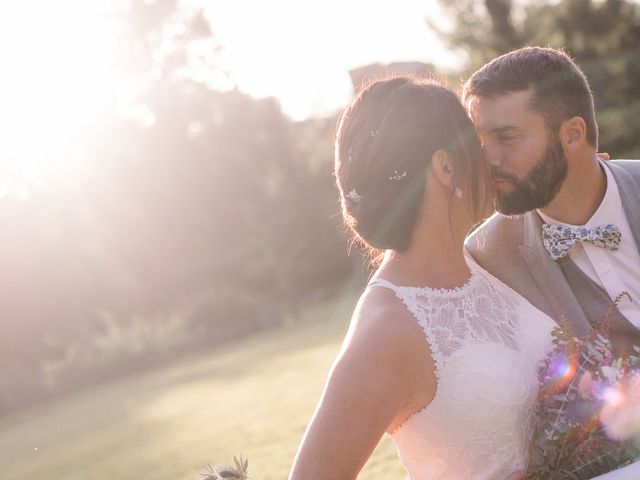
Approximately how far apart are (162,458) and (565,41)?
25238mm

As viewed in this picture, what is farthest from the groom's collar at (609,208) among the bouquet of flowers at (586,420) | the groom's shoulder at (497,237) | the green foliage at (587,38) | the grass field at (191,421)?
the green foliage at (587,38)

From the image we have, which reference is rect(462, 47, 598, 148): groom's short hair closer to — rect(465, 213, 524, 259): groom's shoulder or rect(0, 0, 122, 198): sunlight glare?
rect(465, 213, 524, 259): groom's shoulder

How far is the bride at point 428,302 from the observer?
9.23 ft

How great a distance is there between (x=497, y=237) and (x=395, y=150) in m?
1.58

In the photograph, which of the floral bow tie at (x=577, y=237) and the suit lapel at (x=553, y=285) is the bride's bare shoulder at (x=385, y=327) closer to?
the suit lapel at (x=553, y=285)

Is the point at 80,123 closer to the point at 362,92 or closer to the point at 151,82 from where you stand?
the point at 151,82

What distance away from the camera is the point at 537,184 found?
4.18m

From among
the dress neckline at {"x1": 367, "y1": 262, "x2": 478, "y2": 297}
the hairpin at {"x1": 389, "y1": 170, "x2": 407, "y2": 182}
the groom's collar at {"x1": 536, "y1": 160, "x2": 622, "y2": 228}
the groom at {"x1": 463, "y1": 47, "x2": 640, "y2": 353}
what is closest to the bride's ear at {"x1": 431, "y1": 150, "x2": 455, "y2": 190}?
the hairpin at {"x1": 389, "y1": 170, "x2": 407, "y2": 182}

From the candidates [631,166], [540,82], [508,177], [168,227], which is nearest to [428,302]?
[508,177]

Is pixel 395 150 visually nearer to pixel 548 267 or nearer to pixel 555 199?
pixel 548 267

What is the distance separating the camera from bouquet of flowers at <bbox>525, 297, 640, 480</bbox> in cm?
288

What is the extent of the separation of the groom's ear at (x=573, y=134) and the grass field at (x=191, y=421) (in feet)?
8.07

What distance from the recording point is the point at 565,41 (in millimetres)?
29969

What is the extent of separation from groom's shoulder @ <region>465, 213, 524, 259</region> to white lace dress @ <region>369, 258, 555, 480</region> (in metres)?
1.01
